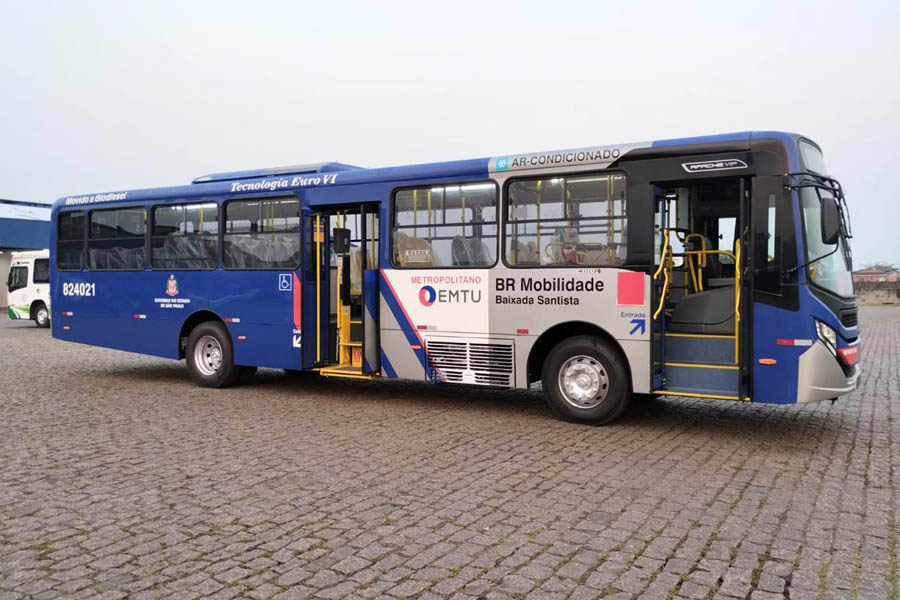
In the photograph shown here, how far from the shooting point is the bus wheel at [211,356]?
11.4 metres

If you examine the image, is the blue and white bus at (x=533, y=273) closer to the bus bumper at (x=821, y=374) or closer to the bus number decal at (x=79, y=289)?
the bus bumper at (x=821, y=374)

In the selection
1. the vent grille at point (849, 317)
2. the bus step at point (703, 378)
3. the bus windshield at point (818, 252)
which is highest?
the bus windshield at point (818, 252)

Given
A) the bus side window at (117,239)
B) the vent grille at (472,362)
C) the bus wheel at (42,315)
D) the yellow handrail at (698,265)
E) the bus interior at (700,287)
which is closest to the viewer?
the bus interior at (700,287)

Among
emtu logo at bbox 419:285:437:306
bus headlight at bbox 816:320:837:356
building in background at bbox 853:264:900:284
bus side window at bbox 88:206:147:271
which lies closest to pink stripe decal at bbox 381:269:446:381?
emtu logo at bbox 419:285:437:306

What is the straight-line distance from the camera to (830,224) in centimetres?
728

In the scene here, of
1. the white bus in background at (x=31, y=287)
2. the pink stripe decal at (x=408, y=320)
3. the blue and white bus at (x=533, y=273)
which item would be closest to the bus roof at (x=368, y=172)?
the blue and white bus at (x=533, y=273)

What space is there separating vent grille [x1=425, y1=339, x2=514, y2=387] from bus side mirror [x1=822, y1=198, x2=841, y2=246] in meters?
3.48

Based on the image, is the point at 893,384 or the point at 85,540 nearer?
the point at 85,540

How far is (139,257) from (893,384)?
11.8m

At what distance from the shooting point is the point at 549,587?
13.3 feet

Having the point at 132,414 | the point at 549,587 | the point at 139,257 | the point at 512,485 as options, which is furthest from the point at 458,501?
the point at 139,257

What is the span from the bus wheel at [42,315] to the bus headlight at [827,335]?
85.5 feet

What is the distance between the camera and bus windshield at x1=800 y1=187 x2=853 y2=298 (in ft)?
24.1

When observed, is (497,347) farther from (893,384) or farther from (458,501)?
(893,384)
